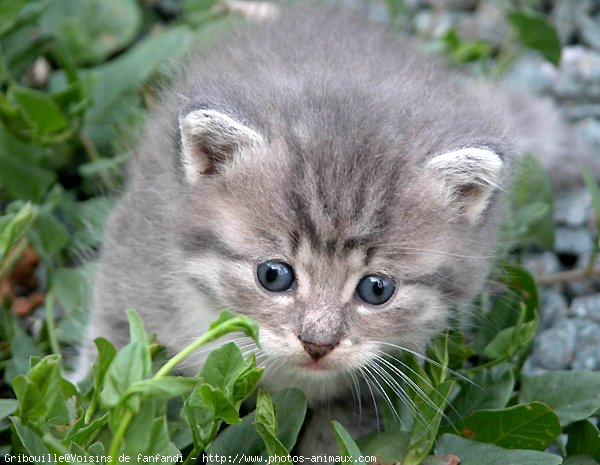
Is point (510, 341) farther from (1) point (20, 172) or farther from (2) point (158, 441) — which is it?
(1) point (20, 172)

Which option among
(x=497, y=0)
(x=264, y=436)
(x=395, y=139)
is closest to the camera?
(x=264, y=436)

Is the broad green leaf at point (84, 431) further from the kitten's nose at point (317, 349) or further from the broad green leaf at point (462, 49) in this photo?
the broad green leaf at point (462, 49)

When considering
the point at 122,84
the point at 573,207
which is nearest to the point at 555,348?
the point at 573,207

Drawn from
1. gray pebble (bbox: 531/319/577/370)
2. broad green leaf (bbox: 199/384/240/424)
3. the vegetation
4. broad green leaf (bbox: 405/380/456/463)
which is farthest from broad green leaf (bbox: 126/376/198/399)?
gray pebble (bbox: 531/319/577/370)

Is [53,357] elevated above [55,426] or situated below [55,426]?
above

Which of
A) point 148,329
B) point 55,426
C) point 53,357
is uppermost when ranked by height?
point 53,357

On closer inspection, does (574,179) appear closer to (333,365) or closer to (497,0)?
(497,0)

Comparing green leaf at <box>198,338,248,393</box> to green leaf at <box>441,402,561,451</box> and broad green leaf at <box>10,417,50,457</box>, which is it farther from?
green leaf at <box>441,402,561,451</box>

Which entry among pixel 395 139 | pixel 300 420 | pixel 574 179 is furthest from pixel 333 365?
pixel 574 179

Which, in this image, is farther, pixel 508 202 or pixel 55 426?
pixel 508 202
